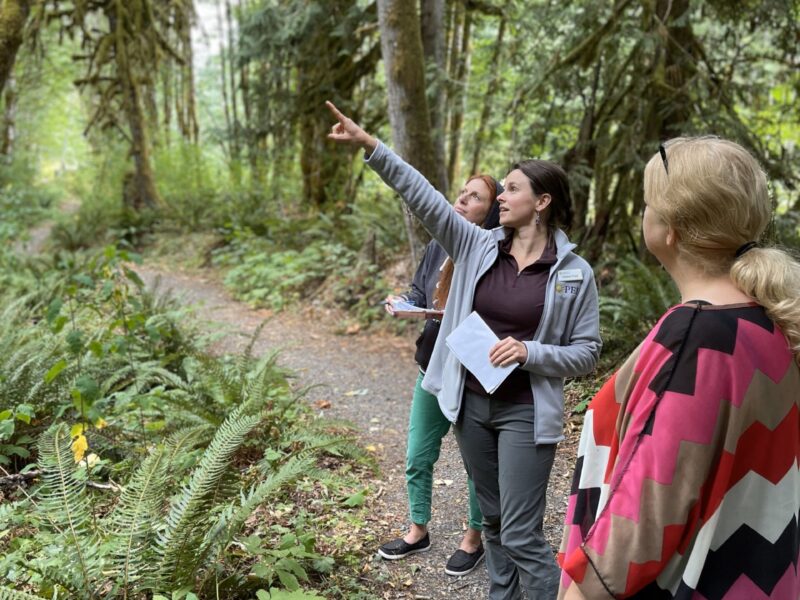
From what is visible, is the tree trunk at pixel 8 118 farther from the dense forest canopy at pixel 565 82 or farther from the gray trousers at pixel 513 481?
the gray trousers at pixel 513 481

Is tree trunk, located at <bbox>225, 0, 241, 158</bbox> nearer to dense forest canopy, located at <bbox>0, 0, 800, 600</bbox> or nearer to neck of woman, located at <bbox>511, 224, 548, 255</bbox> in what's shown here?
→ dense forest canopy, located at <bbox>0, 0, 800, 600</bbox>

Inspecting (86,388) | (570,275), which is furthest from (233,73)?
(570,275)

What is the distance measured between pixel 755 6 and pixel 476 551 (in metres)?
5.77

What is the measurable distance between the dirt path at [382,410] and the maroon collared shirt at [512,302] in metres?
1.30

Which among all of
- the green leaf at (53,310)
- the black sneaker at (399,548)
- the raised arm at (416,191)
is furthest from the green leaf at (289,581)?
the green leaf at (53,310)

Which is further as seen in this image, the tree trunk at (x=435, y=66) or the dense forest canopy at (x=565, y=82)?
the tree trunk at (x=435, y=66)

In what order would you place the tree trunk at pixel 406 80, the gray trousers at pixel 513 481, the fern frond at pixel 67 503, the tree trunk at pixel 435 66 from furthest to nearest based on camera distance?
1. the tree trunk at pixel 435 66
2. the tree trunk at pixel 406 80
3. the fern frond at pixel 67 503
4. the gray trousers at pixel 513 481

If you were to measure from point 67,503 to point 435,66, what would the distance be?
261 inches

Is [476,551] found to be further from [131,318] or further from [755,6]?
[755,6]

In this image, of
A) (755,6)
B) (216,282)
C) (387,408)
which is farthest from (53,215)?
(755,6)

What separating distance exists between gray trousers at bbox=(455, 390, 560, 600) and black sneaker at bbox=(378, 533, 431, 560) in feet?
2.83

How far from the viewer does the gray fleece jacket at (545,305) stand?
237 cm

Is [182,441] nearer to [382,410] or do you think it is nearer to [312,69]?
[382,410]

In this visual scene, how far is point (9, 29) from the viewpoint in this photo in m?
7.51
